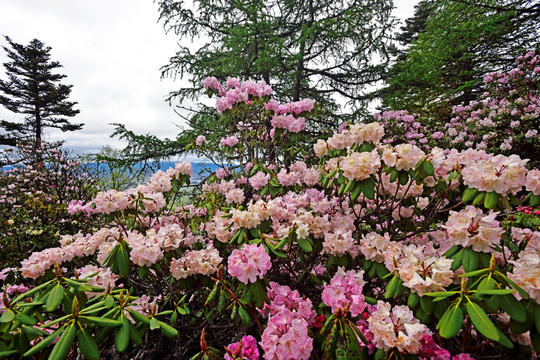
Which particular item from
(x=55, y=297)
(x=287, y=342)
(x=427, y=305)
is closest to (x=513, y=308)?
(x=427, y=305)

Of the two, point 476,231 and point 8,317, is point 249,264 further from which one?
point 476,231

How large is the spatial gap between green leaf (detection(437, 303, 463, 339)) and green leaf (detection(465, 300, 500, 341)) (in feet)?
0.10

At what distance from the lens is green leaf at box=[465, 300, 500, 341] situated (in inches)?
28.6

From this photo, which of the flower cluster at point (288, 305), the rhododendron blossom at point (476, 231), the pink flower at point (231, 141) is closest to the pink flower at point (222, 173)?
the pink flower at point (231, 141)

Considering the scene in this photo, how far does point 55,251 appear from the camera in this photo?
179 centimetres

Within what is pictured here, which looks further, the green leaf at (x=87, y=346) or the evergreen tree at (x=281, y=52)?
the evergreen tree at (x=281, y=52)

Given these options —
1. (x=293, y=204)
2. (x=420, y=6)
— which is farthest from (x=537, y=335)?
(x=420, y=6)

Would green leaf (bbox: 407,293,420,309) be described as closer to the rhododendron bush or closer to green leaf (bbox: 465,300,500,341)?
the rhododendron bush

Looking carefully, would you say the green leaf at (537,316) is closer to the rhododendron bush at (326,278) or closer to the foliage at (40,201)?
the rhododendron bush at (326,278)

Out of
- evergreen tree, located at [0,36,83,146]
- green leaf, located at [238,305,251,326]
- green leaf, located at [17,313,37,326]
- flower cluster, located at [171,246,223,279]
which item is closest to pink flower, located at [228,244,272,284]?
green leaf, located at [238,305,251,326]

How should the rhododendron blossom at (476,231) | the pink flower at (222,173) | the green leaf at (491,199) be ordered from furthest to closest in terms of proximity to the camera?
the pink flower at (222,173) → the green leaf at (491,199) → the rhododendron blossom at (476,231)

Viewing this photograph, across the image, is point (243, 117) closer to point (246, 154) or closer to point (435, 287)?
point (246, 154)

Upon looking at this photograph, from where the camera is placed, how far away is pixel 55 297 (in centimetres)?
97

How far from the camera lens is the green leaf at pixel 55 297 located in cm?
94
